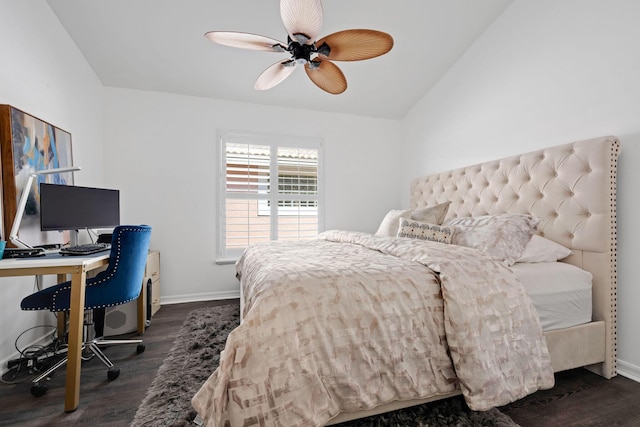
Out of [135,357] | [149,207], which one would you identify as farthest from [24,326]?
[149,207]

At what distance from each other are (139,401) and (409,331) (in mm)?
1480

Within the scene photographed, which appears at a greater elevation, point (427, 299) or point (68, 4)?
point (68, 4)

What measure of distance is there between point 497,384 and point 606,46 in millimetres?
2236

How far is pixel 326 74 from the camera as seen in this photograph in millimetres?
2166

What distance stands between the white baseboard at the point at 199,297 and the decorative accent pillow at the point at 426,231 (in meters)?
2.21

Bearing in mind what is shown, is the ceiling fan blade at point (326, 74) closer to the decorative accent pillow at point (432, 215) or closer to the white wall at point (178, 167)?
the decorative accent pillow at point (432, 215)

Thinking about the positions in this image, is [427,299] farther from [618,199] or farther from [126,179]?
[126,179]

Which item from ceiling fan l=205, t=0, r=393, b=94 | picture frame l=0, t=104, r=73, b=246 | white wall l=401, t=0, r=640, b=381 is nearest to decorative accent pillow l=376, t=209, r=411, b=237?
white wall l=401, t=0, r=640, b=381

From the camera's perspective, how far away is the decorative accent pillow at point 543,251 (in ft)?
6.15

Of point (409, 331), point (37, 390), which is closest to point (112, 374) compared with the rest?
point (37, 390)

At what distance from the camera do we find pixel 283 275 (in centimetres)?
131

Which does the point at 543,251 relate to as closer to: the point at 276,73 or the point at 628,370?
the point at 628,370

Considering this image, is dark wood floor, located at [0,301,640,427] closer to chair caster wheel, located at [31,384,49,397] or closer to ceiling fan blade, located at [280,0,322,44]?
chair caster wheel, located at [31,384,49,397]

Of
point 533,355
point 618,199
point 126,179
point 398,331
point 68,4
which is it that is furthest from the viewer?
point 126,179
